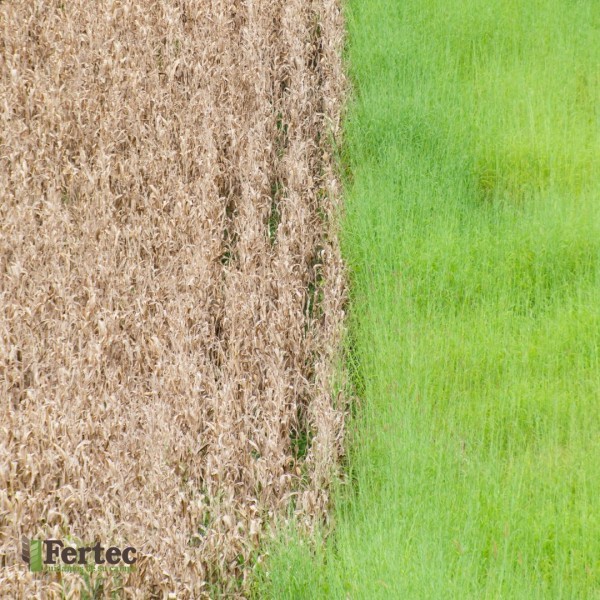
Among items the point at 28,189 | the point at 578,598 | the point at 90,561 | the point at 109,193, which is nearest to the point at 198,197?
the point at 109,193

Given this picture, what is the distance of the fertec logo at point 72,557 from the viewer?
270 cm

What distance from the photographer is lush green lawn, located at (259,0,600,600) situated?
275 cm

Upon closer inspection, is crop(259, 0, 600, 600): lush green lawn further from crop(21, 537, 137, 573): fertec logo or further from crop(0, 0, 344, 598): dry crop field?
crop(21, 537, 137, 573): fertec logo

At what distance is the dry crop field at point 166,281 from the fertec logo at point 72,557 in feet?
0.10

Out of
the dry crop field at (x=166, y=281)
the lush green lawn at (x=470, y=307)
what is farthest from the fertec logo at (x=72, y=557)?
the lush green lawn at (x=470, y=307)

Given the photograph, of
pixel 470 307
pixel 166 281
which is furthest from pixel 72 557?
pixel 470 307

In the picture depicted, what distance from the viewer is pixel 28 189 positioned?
4.57m

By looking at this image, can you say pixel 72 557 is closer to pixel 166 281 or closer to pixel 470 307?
pixel 166 281

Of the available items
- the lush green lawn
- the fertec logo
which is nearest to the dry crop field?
the fertec logo

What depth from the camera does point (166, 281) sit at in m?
3.96

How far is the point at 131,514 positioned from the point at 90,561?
0.64 ft

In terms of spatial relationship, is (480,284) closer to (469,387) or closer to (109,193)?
(469,387)

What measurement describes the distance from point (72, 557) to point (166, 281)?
1.51 meters

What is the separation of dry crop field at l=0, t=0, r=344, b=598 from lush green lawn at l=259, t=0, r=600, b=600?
0.19 metres
